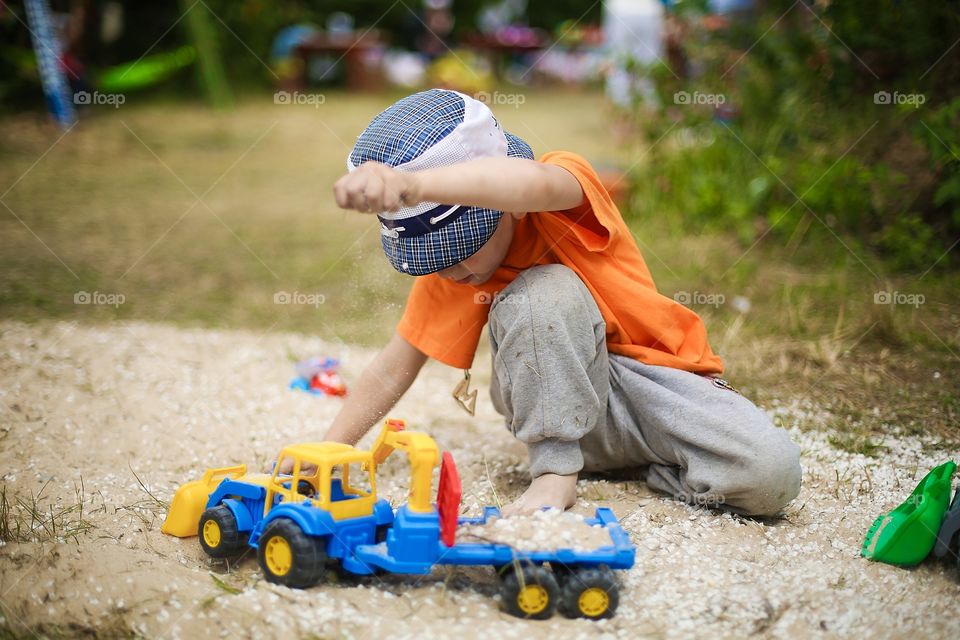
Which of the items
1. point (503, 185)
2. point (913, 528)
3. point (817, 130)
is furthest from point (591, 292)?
point (817, 130)

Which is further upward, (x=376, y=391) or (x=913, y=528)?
(x=376, y=391)

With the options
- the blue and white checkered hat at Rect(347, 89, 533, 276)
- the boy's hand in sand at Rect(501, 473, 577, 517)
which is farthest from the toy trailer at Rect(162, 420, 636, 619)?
the blue and white checkered hat at Rect(347, 89, 533, 276)

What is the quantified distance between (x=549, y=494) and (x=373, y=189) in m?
0.82

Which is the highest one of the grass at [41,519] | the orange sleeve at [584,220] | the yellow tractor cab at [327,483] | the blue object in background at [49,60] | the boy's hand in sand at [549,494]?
the blue object in background at [49,60]

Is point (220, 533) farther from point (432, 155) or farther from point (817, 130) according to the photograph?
point (817, 130)

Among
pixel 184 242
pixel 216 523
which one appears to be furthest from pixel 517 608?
pixel 184 242

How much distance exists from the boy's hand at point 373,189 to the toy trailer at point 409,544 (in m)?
0.42

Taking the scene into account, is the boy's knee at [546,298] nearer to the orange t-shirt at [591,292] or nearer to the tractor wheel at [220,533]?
the orange t-shirt at [591,292]

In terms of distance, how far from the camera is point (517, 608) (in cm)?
154

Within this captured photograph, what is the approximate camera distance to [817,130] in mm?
4242

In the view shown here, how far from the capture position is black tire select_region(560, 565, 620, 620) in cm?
154

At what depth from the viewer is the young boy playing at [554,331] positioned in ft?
5.67

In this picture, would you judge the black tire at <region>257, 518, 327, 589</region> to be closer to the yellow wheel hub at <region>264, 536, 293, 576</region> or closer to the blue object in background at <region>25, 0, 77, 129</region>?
the yellow wheel hub at <region>264, 536, 293, 576</region>

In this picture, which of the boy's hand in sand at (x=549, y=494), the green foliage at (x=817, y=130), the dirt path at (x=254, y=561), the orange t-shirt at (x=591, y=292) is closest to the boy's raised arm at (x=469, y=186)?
the orange t-shirt at (x=591, y=292)
